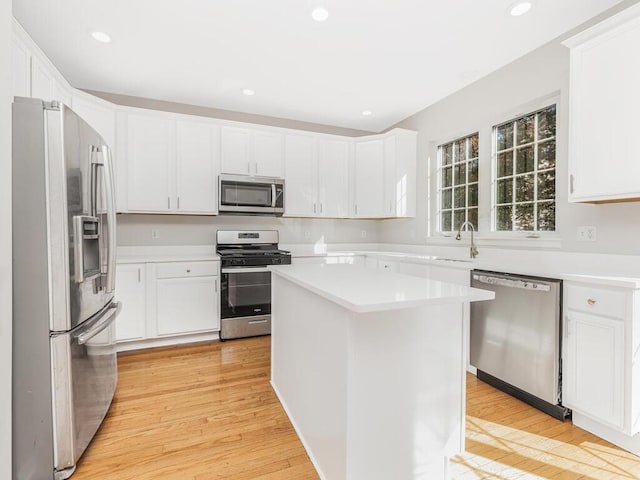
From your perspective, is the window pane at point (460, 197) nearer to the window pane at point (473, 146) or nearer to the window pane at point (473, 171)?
the window pane at point (473, 171)

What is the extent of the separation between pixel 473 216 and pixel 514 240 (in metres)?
0.65

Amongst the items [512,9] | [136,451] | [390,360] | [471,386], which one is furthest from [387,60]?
[136,451]

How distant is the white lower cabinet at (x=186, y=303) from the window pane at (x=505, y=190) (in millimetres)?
2971

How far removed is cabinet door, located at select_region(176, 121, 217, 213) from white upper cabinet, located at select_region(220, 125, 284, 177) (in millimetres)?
153

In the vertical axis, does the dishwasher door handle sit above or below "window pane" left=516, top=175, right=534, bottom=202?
below

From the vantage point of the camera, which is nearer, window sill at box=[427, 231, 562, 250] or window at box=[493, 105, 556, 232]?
window sill at box=[427, 231, 562, 250]

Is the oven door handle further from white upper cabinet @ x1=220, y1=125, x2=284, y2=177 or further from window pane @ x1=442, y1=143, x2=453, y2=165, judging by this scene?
window pane @ x1=442, y1=143, x2=453, y2=165

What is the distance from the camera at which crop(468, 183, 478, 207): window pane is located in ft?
11.6

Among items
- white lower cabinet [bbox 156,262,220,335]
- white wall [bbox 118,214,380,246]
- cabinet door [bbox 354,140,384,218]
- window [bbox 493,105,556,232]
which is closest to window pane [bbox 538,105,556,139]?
window [bbox 493,105,556,232]

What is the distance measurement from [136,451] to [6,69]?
1.90 metres

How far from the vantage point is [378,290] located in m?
1.46

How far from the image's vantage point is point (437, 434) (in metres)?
1.54

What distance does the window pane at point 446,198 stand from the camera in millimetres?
3923

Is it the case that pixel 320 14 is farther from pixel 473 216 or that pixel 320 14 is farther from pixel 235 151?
pixel 473 216
